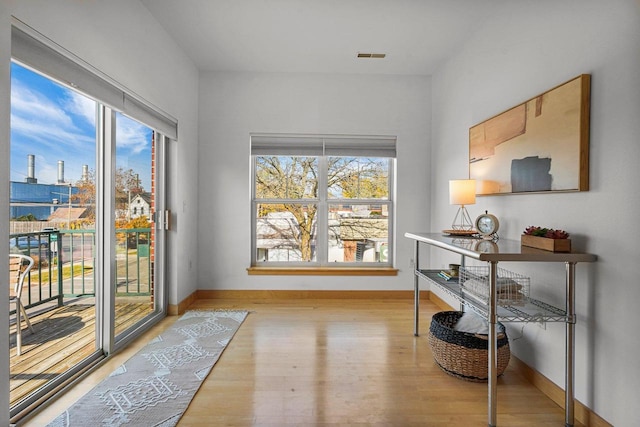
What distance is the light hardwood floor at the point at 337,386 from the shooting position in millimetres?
1836

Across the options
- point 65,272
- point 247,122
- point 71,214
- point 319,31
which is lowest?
point 65,272

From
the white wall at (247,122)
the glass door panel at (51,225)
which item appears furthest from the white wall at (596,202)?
the glass door panel at (51,225)

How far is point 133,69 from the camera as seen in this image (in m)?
2.54

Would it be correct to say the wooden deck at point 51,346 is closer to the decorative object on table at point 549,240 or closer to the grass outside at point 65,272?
→ the grass outside at point 65,272

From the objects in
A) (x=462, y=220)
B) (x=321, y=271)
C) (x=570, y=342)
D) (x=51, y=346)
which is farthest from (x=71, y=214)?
(x=462, y=220)

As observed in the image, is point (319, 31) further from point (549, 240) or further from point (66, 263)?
point (66, 263)

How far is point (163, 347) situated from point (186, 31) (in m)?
2.85

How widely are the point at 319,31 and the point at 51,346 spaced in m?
3.22

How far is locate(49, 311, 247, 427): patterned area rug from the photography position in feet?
5.89

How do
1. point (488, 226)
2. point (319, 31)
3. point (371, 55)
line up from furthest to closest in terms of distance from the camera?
point (371, 55) < point (319, 31) < point (488, 226)

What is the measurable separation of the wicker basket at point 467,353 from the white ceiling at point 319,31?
254cm

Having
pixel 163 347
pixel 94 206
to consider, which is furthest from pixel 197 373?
pixel 94 206

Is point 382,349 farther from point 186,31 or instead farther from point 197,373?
point 186,31

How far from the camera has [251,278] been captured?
13.3ft
